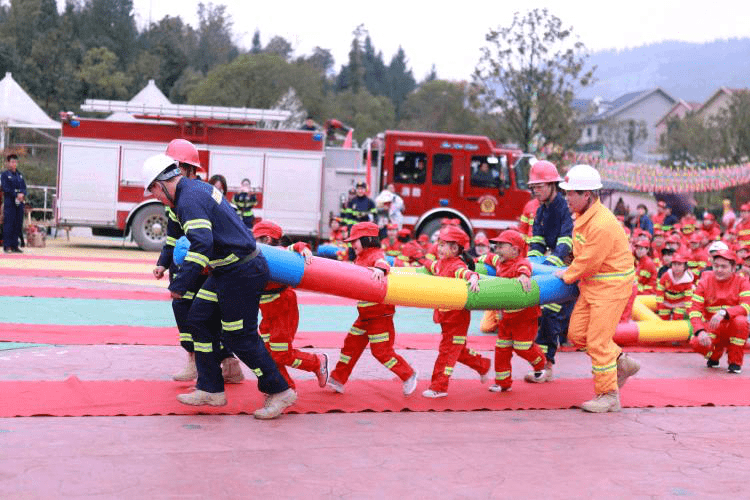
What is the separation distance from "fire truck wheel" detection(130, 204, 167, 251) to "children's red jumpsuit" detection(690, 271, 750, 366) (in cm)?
1401

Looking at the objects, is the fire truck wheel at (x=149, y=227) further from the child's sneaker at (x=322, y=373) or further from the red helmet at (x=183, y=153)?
the child's sneaker at (x=322, y=373)

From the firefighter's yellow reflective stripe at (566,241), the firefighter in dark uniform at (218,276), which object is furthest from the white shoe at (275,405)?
the firefighter's yellow reflective stripe at (566,241)

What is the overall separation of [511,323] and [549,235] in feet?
4.44

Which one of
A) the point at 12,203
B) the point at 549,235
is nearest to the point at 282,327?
the point at 549,235

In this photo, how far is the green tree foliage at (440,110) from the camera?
211 feet

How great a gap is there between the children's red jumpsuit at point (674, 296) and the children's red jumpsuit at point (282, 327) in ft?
20.4

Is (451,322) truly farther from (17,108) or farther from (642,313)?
(17,108)

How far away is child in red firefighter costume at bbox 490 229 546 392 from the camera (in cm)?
779

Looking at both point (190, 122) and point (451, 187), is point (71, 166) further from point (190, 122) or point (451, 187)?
point (451, 187)

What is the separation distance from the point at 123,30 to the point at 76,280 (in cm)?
6532

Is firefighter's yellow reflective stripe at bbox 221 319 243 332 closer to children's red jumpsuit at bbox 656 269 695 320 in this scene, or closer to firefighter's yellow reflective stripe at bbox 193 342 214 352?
firefighter's yellow reflective stripe at bbox 193 342 214 352

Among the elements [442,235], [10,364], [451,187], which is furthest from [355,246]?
[451,187]

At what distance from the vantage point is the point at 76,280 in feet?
47.8

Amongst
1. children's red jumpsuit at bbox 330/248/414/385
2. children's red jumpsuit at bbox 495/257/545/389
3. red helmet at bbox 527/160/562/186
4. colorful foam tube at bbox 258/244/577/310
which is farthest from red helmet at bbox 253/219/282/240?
red helmet at bbox 527/160/562/186
